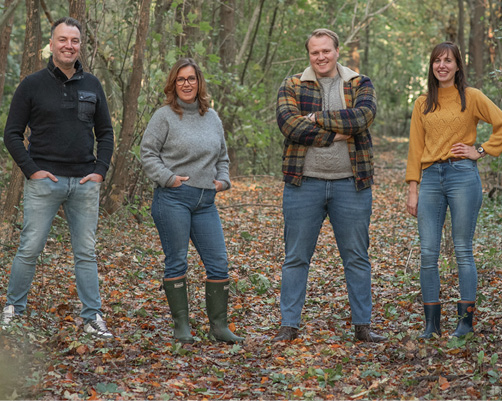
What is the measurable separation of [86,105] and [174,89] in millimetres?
680

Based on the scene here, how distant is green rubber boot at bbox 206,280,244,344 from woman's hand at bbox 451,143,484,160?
2006mm

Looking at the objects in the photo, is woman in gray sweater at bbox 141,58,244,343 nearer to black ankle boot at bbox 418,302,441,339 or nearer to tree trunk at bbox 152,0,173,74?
black ankle boot at bbox 418,302,441,339

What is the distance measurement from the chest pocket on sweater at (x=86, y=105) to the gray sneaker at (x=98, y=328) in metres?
1.53

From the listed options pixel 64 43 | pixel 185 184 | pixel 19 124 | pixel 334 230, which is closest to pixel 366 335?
pixel 334 230

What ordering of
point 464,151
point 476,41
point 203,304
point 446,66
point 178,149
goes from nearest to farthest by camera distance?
point 464,151 < point 446,66 < point 178,149 < point 203,304 < point 476,41

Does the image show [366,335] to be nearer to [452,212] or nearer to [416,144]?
[452,212]

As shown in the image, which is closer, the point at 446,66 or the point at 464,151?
the point at 464,151

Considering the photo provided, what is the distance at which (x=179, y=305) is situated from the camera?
5047 millimetres

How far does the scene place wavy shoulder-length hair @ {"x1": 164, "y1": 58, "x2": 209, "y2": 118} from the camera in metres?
4.97

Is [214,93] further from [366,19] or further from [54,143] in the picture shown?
[54,143]

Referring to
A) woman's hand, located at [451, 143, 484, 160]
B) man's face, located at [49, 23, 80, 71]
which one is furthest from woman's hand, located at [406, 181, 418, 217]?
man's face, located at [49, 23, 80, 71]

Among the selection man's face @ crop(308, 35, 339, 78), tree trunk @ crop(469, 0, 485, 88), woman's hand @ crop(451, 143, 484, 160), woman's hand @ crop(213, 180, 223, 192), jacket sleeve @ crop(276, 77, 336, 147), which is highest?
tree trunk @ crop(469, 0, 485, 88)

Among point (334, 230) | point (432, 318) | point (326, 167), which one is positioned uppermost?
point (326, 167)

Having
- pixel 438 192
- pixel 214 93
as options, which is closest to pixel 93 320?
pixel 438 192
